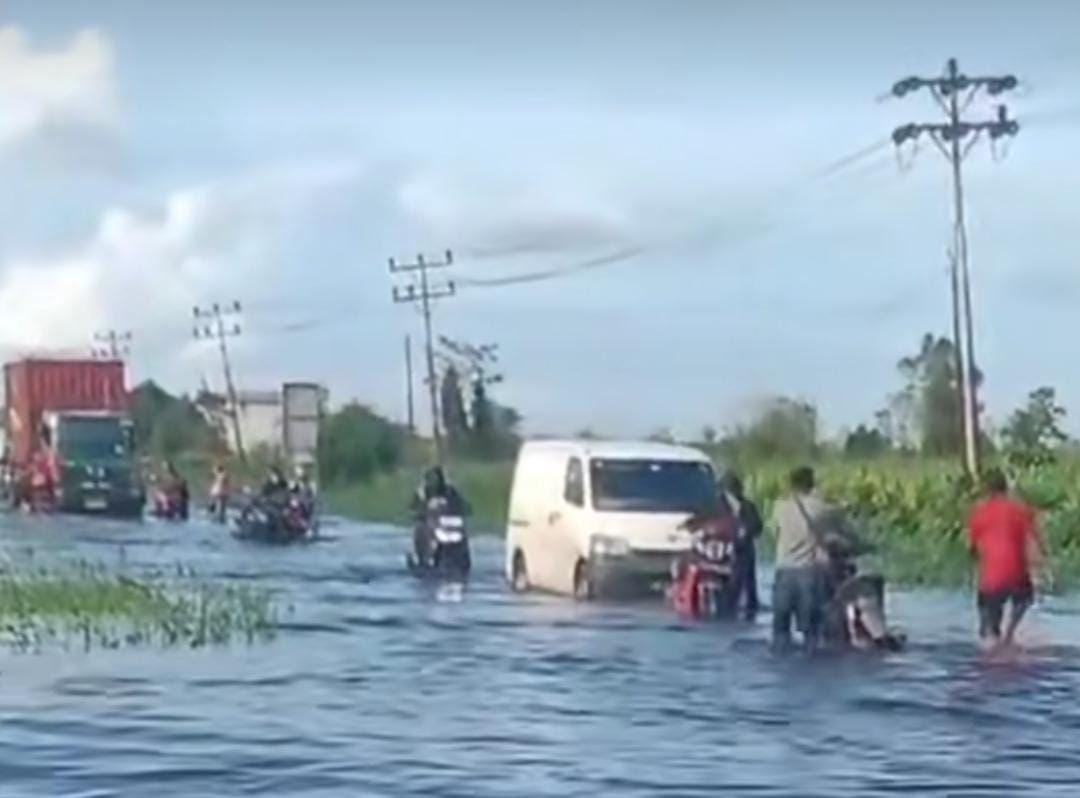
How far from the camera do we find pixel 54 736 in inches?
731

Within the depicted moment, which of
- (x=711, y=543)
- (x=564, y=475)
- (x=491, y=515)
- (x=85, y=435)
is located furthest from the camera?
(x=85, y=435)

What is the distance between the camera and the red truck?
206 feet

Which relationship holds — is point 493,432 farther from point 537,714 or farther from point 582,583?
point 537,714

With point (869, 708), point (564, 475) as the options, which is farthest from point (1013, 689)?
point (564, 475)

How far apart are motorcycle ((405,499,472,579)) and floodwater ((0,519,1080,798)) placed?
7.75 metres

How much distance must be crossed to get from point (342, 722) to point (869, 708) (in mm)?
3717

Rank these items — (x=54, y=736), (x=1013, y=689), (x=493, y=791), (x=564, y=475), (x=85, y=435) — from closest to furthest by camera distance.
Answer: (x=493, y=791), (x=54, y=736), (x=1013, y=689), (x=564, y=475), (x=85, y=435)

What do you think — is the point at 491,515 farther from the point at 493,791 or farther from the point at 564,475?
the point at 493,791

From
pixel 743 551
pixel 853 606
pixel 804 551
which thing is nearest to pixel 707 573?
pixel 743 551

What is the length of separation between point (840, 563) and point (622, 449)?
28.7 ft

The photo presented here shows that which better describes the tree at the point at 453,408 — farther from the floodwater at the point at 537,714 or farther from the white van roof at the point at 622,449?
the floodwater at the point at 537,714

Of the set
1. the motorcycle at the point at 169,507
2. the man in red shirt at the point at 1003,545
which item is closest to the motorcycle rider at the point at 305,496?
the motorcycle at the point at 169,507

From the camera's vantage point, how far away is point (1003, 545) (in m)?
25.3

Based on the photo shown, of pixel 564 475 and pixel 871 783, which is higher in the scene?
pixel 564 475
